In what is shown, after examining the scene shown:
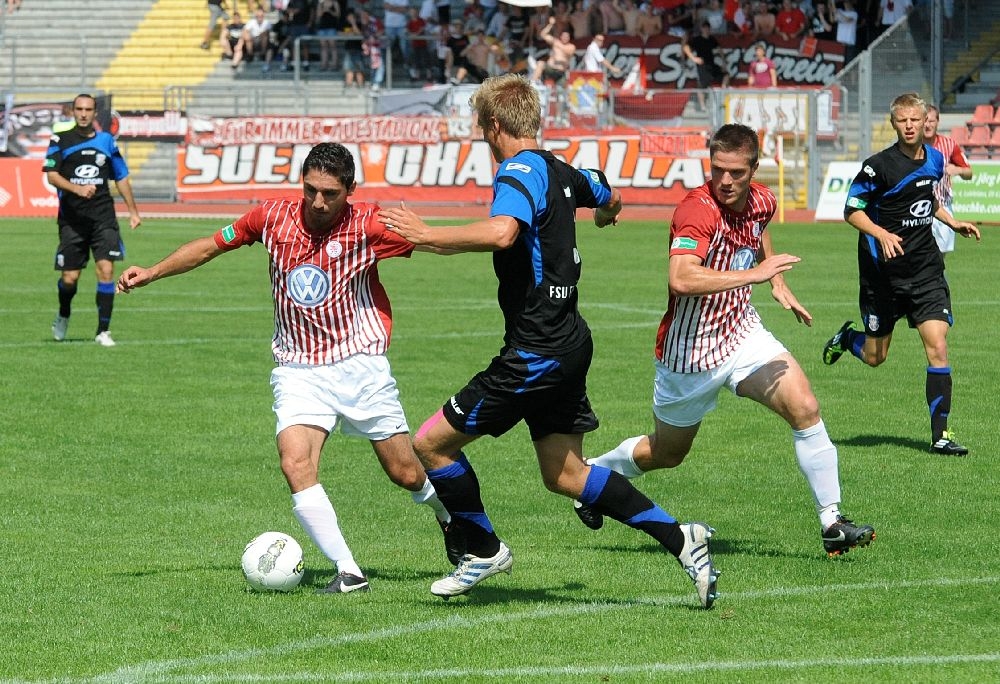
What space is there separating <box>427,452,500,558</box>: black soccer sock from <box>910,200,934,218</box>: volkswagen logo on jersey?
524 cm

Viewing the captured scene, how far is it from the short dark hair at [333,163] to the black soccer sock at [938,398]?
5046mm

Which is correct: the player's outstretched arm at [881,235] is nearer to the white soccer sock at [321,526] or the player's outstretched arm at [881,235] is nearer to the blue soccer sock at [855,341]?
the blue soccer sock at [855,341]

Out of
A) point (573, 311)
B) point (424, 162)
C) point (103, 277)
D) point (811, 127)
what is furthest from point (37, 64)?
point (573, 311)

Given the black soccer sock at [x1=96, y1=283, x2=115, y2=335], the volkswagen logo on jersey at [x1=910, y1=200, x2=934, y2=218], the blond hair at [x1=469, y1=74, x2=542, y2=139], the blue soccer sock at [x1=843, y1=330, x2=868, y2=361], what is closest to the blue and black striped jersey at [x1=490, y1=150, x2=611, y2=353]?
the blond hair at [x1=469, y1=74, x2=542, y2=139]

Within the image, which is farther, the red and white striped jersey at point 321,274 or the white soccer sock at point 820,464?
the white soccer sock at point 820,464

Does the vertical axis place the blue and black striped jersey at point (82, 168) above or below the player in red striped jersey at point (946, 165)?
below

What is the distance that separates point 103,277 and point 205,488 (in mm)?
7221

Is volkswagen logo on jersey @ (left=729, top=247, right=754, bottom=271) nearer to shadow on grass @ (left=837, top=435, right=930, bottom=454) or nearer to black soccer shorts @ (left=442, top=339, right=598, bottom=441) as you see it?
black soccer shorts @ (left=442, top=339, right=598, bottom=441)

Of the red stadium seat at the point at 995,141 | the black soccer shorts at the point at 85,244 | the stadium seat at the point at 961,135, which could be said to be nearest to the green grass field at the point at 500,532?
the black soccer shorts at the point at 85,244

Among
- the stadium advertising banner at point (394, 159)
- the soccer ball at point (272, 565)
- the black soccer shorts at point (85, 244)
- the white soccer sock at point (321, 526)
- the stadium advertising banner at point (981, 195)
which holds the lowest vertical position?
the stadium advertising banner at point (394, 159)

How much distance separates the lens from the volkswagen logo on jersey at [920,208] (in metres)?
10.7

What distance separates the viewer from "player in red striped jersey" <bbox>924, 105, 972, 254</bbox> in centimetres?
1209

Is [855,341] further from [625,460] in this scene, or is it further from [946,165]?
[625,460]

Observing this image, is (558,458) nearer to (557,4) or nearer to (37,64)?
(557,4)
